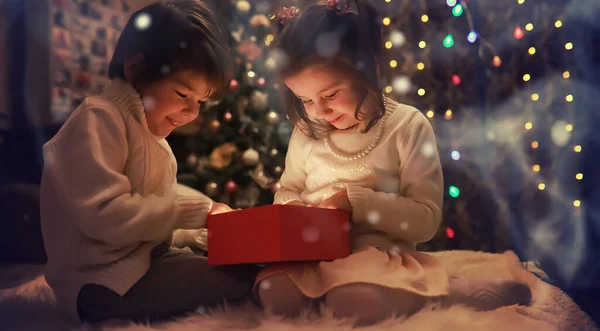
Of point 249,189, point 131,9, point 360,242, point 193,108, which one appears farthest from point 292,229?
point 249,189

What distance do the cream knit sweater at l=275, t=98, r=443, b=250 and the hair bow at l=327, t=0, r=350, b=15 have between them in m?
0.21

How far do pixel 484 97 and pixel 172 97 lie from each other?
71 cm

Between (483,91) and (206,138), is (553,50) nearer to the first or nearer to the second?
(483,91)

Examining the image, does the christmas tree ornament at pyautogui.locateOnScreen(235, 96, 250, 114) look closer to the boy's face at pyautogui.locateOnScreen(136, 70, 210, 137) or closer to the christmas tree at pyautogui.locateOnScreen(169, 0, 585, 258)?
the christmas tree at pyautogui.locateOnScreen(169, 0, 585, 258)

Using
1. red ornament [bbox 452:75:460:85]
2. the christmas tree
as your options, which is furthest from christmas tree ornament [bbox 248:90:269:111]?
red ornament [bbox 452:75:460:85]

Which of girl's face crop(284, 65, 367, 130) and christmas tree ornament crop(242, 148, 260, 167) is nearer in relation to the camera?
girl's face crop(284, 65, 367, 130)

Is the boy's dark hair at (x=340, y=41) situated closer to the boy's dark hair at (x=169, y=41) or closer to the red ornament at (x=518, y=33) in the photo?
the boy's dark hair at (x=169, y=41)

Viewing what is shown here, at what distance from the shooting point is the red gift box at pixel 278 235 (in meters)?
0.95

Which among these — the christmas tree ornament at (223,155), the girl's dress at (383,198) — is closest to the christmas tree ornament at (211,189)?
the christmas tree ornament at (223,155)

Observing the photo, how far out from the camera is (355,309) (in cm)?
95

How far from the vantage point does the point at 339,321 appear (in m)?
0.94

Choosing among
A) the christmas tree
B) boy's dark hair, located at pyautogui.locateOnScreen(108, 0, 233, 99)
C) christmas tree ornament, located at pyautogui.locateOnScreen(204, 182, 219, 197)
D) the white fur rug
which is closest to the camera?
the white fur rug

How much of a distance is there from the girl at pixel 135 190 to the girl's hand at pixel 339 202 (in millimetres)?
193

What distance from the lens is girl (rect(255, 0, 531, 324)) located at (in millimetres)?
986
